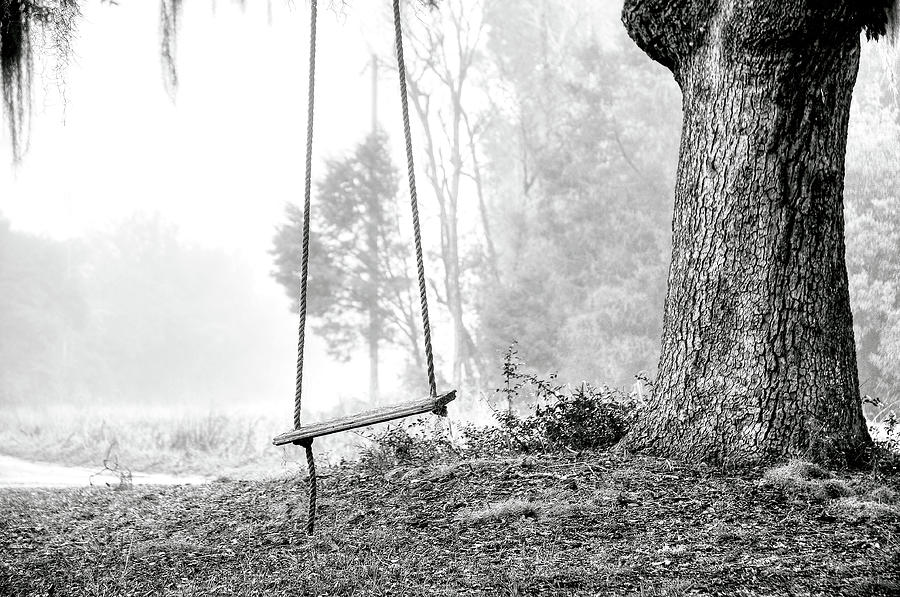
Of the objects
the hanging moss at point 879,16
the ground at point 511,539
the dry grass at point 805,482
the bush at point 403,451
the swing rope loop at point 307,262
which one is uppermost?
the hanging moss at point 879,16

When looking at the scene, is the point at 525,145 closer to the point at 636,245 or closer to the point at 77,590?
the point at 636,245

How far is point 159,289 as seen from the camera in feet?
96.2

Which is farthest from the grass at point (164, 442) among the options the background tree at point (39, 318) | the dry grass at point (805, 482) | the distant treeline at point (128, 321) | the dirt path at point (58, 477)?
the distant treeline at point (128, 321)

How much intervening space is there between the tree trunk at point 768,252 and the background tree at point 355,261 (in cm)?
1224

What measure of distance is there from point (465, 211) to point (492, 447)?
1270 cm

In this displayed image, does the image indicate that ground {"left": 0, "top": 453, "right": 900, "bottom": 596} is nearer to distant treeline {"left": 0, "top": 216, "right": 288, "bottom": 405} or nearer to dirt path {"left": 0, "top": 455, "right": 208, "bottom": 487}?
dirt path {"left": 0, "top": 455, "right": 208, "bottom": 487}

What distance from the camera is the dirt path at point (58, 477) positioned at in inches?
276

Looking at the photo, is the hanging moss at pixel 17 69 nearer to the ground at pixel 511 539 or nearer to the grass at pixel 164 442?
the ground at pixel 511 539

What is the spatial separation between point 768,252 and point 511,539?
72.4 inches

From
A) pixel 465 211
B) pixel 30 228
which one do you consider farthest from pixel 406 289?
pixel 30 228

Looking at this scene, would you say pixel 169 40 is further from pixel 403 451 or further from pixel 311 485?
pixel 311 485

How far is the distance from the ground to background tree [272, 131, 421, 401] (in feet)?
39.0

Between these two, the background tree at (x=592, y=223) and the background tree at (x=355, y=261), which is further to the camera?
the background tree at (x=355, y=261)

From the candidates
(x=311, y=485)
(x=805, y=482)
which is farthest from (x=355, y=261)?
(x=805, y=482)
